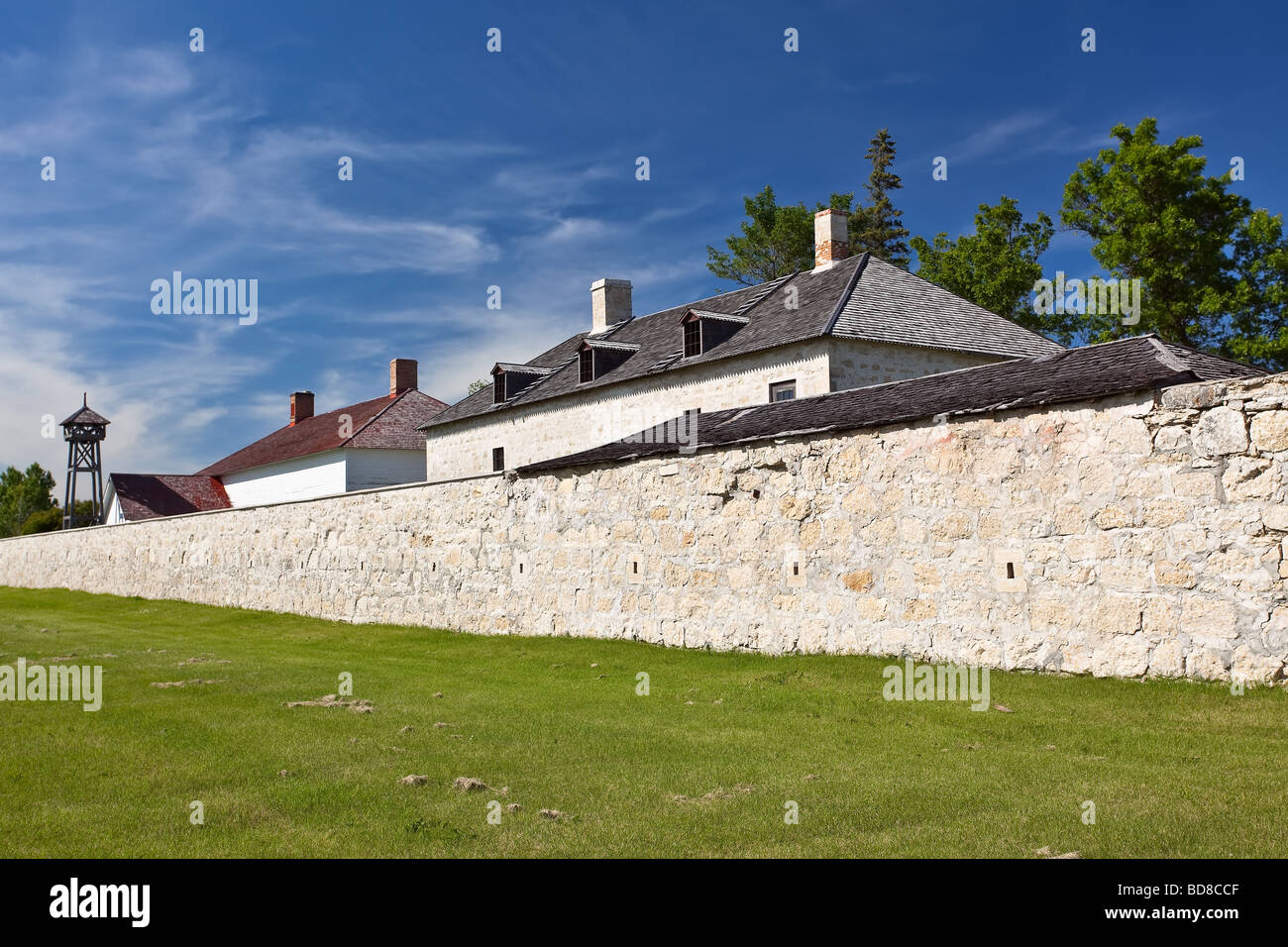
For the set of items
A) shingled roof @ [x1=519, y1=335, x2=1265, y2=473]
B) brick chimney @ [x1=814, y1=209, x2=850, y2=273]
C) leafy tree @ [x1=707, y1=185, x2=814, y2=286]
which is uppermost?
leafy tree @ [x1=707, y1=185, x2=814, y2=286]

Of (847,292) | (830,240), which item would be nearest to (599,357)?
(830,240)

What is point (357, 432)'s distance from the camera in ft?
143

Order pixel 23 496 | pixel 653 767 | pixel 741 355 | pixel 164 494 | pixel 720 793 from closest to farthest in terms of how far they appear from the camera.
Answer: pixel 720 793
pixel 653 767
pixel 741 355
pixel 164 494
pixel 23 496

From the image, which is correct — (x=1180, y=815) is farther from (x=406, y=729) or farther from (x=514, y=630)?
(x=514, y=630)

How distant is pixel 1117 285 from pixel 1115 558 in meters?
28.2

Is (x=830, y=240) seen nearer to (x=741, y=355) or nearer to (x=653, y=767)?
(x=741, y=355)

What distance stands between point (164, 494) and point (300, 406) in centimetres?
834

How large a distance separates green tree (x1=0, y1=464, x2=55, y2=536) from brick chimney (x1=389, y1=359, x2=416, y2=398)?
44.2m

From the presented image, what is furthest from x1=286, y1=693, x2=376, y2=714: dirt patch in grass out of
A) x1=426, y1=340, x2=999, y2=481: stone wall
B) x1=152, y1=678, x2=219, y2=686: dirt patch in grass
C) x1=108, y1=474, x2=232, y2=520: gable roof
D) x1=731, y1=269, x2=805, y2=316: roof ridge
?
x1=108, y1=474, x2=232, y2=520: gable roof

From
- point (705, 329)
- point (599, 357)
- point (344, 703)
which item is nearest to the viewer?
point (344, 703)

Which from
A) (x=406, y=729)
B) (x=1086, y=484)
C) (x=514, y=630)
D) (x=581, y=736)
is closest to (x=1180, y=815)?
(x=581, y=736)

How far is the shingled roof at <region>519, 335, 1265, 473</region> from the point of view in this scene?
10.6 m

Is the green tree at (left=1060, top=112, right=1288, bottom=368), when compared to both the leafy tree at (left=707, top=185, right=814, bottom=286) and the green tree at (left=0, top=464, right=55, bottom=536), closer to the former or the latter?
the leafy tree at (left=707, top=185, right=814, bottom=286)

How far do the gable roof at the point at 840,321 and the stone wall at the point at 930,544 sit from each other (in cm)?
1002
